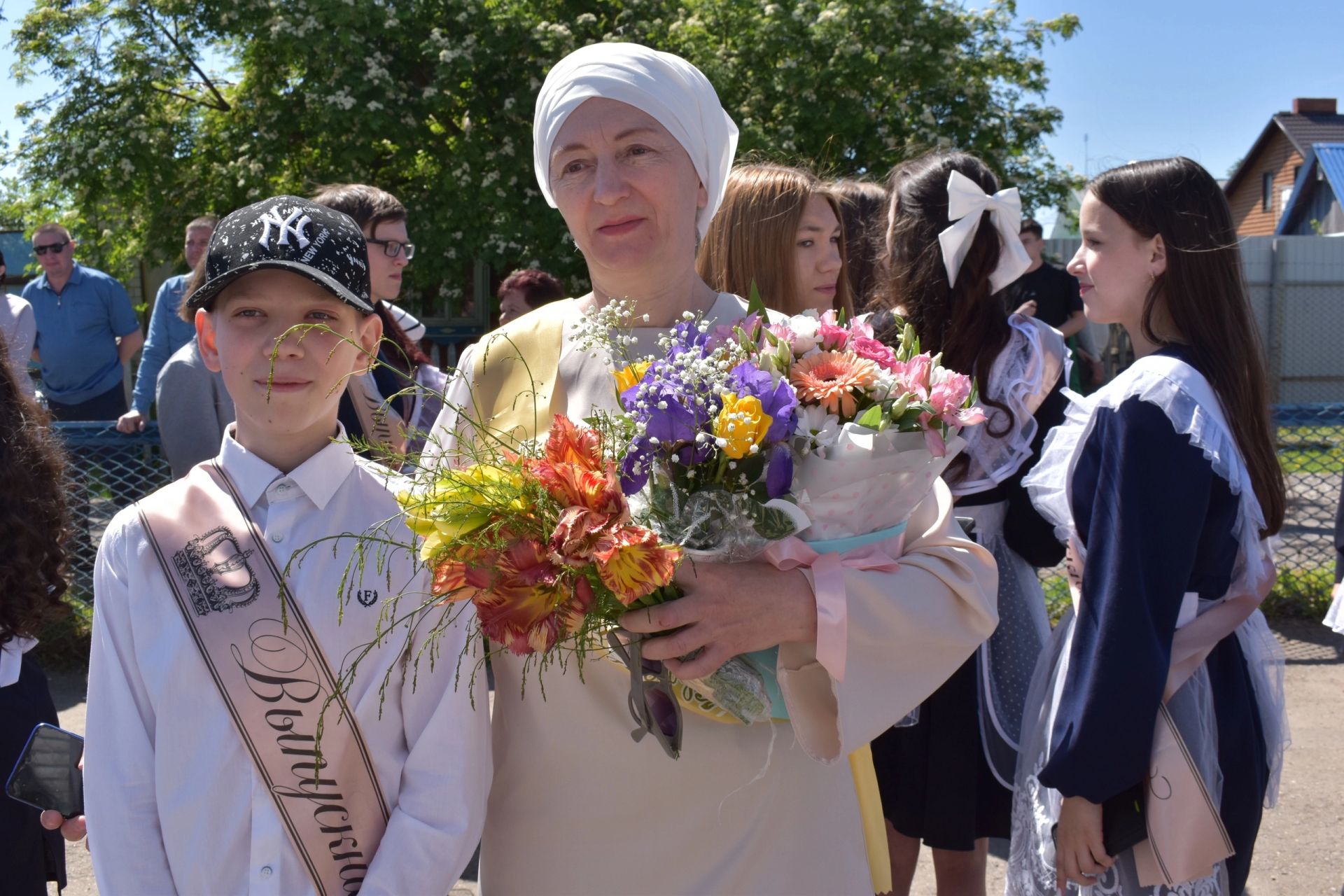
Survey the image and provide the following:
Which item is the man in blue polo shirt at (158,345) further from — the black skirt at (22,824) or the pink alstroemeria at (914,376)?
the pink alstroemeria at (914,376)

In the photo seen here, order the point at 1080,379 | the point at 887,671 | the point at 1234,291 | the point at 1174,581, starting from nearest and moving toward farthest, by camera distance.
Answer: the point at 887,671 → the point at 1174,581 → the point at 1234,291 → the point at 1080,379

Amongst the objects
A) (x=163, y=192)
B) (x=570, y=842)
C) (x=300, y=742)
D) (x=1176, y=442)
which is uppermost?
(x=163, y=192)

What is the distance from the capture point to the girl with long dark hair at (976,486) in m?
2.98

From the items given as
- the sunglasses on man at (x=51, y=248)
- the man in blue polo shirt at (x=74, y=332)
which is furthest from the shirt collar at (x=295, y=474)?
the sunglasses on man at (x=51, y=248)

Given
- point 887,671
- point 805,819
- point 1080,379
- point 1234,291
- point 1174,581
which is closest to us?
point 887,671

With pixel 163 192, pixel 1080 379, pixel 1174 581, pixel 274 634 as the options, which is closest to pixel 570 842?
pixel 274 634

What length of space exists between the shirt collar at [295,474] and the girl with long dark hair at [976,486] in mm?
1736

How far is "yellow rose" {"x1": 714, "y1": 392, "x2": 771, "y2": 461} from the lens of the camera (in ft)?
4.67

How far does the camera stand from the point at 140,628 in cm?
173

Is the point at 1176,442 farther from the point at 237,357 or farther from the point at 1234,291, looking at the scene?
the point at 237,357

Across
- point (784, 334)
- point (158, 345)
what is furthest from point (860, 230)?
point (158, 345)

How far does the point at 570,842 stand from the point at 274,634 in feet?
1.92

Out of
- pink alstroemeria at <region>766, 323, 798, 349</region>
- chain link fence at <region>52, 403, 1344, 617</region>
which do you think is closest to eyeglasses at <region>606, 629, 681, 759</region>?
pink alstroemeria at <region>766, 323, 798, 349</region>

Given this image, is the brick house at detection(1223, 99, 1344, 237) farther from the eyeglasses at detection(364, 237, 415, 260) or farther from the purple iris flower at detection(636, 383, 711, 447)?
the purple iris flower at detection(636, 383, 711, 447)
